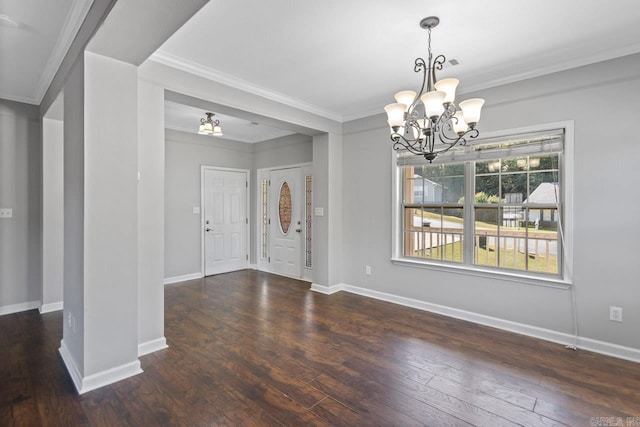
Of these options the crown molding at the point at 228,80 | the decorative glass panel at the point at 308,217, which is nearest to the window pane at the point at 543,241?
the crown molding at the point at 228,80

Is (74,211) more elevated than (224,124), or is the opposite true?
(224,124)

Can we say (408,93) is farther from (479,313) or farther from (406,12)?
(479,313)

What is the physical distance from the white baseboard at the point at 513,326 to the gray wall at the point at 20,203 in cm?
389

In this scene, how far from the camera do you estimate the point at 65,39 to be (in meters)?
2.49

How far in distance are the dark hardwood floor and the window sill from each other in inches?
22.6

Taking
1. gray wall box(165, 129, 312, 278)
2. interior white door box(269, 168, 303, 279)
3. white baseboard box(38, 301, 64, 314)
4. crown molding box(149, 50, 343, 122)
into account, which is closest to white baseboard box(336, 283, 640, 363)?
interior white door box(269, 168, 303, 279)

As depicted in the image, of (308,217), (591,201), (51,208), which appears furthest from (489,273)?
(51,208)

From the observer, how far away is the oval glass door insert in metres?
5.97

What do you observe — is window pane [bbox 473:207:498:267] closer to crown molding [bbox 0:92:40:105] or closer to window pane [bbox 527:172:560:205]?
window pane [bbox 527:172:560:205]

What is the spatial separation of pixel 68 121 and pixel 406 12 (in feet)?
9.27

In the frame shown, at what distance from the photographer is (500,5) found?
7.07ft

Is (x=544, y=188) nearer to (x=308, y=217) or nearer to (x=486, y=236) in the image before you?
(x=486, y=236)

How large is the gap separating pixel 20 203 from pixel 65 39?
2.59 metres

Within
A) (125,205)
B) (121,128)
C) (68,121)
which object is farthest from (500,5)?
(68,121)
